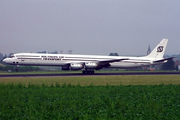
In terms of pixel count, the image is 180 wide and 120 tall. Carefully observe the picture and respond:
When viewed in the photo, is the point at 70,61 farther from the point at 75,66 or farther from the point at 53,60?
the point at 53,60

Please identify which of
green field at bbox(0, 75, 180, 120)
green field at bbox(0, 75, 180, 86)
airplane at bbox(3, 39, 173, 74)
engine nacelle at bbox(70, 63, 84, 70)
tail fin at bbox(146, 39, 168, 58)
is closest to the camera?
green field at bbox(0, 75, 180, 120)

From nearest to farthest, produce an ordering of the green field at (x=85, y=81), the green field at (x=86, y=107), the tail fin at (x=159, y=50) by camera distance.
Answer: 1. the green field at (x=86, y=107)
2. the green field at (x=85, y=81)
3. the tail fin at (x=159, y=50)

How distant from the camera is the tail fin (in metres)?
51.2

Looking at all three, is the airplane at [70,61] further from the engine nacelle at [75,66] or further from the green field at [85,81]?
the green field at [85,81]

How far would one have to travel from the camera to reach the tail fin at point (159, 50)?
51250mm

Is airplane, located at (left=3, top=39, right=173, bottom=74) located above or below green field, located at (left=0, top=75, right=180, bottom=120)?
above

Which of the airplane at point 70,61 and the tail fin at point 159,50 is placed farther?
the tail fin at point 159,50

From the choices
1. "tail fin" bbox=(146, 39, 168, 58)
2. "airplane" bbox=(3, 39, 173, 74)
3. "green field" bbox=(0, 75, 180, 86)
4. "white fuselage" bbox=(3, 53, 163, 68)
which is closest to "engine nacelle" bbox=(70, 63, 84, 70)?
"airplane" bbox=(3, 39, 173, 74)

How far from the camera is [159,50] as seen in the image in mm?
51562

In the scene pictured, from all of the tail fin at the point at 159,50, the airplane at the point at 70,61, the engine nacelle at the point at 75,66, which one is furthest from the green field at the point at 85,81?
the tail fin at the point at 159,50

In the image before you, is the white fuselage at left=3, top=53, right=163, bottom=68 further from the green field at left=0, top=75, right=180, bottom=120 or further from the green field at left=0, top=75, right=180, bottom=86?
the green field at left=0, top=75, right=180, bottom=120

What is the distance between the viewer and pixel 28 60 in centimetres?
4234

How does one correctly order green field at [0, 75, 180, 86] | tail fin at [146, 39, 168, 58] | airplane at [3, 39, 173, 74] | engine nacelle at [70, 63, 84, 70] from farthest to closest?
tail fin at [146, 39, 168, 58] < airplane at [3, 39, 173, 74] < engine nacelle at [70, 63, 84, 70] < green field at [0, 75, 180, 86]

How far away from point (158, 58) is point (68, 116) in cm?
4033
